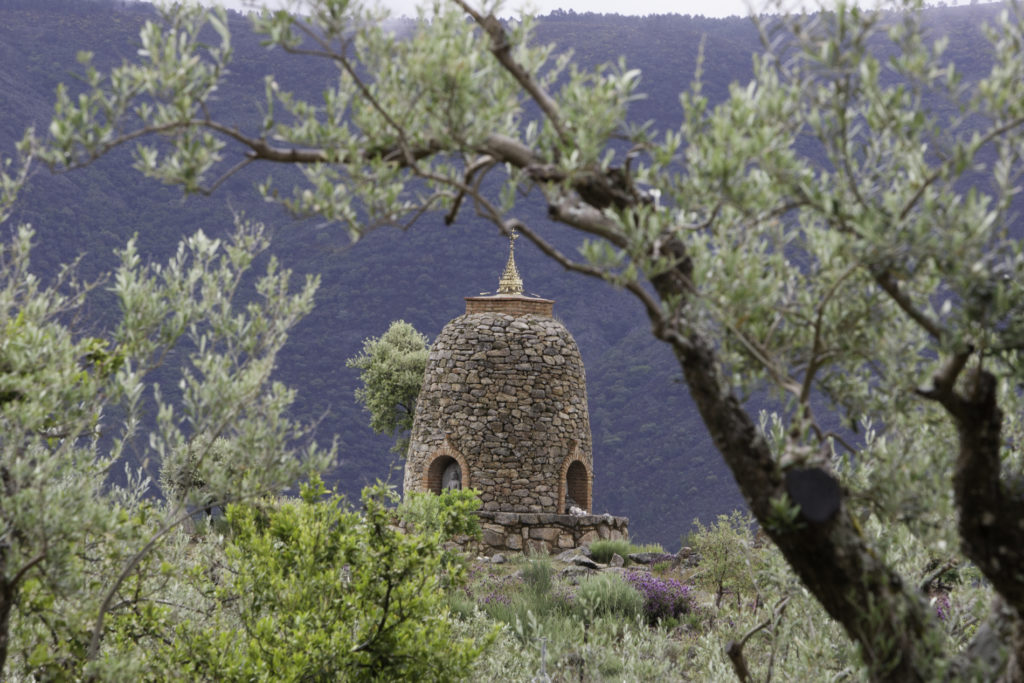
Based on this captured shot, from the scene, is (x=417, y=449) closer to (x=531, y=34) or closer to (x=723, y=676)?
(x=723, y=676)

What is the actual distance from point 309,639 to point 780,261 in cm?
313

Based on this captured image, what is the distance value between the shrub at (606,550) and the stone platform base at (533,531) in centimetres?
55

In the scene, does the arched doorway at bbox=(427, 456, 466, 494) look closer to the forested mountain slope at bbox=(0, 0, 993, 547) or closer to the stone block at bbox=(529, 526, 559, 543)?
the stone block at bbox=(529, 526, 559, 543)

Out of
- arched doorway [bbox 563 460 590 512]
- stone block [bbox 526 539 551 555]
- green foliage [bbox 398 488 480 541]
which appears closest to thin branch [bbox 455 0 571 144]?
green foliage [bbox 398 488 480 541]

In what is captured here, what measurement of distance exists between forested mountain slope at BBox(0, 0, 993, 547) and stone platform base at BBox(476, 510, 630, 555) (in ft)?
72.2

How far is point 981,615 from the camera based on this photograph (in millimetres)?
3727

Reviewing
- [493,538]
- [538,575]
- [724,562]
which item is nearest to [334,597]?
[724,562]

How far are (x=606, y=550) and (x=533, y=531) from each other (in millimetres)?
1469

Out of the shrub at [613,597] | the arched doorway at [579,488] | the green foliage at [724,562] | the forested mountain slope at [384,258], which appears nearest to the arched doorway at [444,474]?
the arched doorway at [579,488]

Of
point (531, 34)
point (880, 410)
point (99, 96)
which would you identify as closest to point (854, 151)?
point (880, 410)

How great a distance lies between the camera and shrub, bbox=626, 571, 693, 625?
39.7 ft

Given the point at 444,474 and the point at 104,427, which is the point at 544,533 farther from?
the point at 104,427

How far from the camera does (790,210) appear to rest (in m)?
3.11

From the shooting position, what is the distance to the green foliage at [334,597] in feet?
15.5
